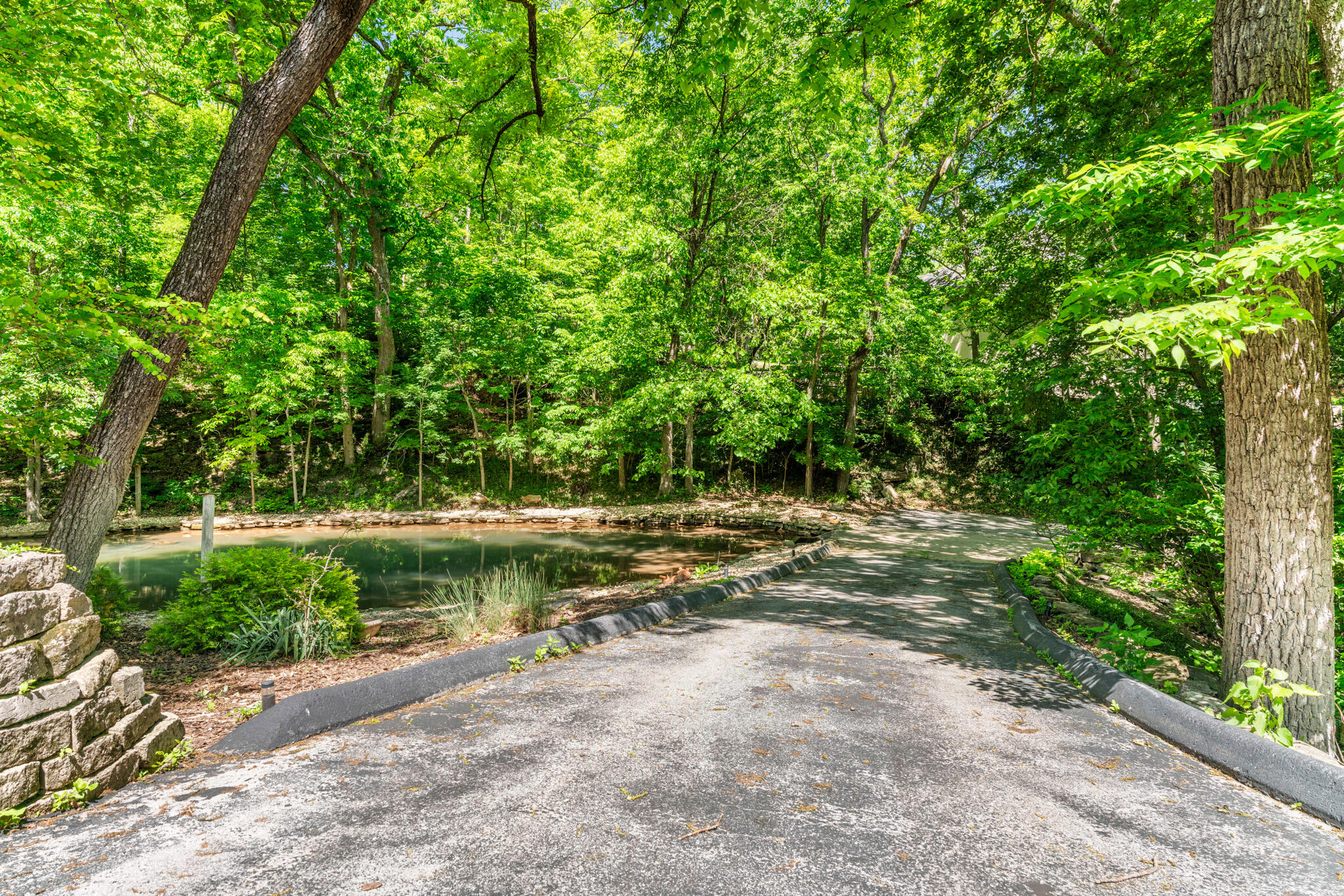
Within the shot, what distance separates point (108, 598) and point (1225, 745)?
789 cm

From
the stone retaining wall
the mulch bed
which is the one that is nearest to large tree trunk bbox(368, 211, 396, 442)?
the stone retaining wall

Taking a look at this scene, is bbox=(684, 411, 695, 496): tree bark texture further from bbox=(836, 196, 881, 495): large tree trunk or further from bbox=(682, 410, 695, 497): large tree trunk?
bbox=(836, 196, 881, 495): large tree trunk

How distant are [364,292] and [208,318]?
57.2 ft

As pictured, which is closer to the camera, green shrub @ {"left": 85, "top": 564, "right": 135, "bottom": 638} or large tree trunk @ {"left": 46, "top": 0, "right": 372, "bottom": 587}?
large tree trunk @ {"left": 46, "top": 0, "right": 372, "bottom": 587}

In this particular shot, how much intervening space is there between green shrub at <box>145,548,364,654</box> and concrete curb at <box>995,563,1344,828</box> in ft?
18.7

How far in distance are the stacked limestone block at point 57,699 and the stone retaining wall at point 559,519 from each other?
12.7m

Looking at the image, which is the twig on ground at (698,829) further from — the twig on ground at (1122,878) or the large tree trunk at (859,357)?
the large tree trunk at (859,357)

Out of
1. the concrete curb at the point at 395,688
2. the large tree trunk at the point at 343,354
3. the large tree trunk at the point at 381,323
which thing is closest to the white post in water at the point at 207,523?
the concrete curb at the point at 395,688

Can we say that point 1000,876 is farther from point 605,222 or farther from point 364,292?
point 364,292

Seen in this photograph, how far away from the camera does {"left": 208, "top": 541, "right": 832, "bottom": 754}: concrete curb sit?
2951 millimetres

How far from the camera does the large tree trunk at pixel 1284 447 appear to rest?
133 inches

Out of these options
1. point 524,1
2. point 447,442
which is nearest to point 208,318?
point 524,1

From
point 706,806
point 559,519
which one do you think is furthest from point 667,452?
point 706,806

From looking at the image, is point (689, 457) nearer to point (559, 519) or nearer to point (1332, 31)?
point (559, 519)
